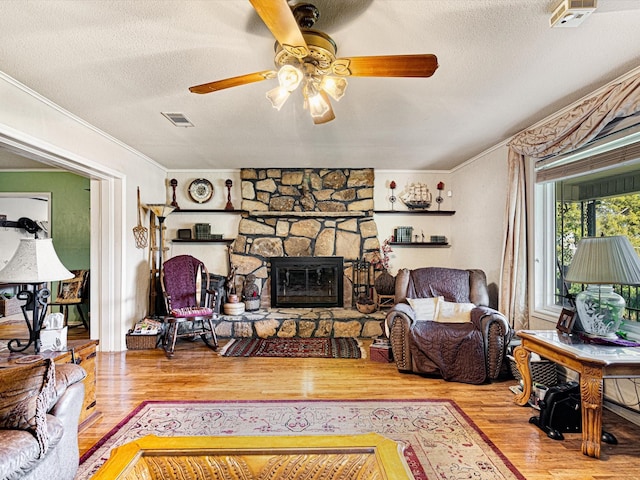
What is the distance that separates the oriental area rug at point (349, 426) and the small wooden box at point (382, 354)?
0.89 m

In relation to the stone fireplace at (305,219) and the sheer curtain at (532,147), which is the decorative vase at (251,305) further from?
the sheer curtain at (532,147)

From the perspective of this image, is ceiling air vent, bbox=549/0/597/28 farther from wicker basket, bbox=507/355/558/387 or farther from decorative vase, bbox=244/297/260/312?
decorative vase, bbox=244/297/260/312

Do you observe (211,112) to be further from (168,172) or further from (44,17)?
(168,172)

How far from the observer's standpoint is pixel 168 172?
5.31 meters

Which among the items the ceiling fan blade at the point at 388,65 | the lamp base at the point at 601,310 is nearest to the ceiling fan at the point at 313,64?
the ceiling fan blade at the point at 388,65

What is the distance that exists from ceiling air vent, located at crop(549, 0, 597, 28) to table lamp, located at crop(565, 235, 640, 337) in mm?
1239

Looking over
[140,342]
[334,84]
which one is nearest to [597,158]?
[334,84]

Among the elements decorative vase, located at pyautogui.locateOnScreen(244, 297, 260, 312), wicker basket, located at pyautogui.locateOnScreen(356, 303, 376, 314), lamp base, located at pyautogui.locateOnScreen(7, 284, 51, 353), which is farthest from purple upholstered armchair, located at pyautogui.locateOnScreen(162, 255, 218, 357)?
wicker basket, located at pyautogui.locateOnScreen(356, 303, 376, 314)

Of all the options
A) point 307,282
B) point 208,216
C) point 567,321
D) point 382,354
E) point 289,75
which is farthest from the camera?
point 208,216

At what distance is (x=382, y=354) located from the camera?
3.64m

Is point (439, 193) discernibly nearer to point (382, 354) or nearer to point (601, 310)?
point (382, 354)

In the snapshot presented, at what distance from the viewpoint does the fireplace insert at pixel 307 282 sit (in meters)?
5.21

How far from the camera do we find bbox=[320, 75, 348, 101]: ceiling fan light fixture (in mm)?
1878

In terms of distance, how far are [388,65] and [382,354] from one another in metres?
2.82
